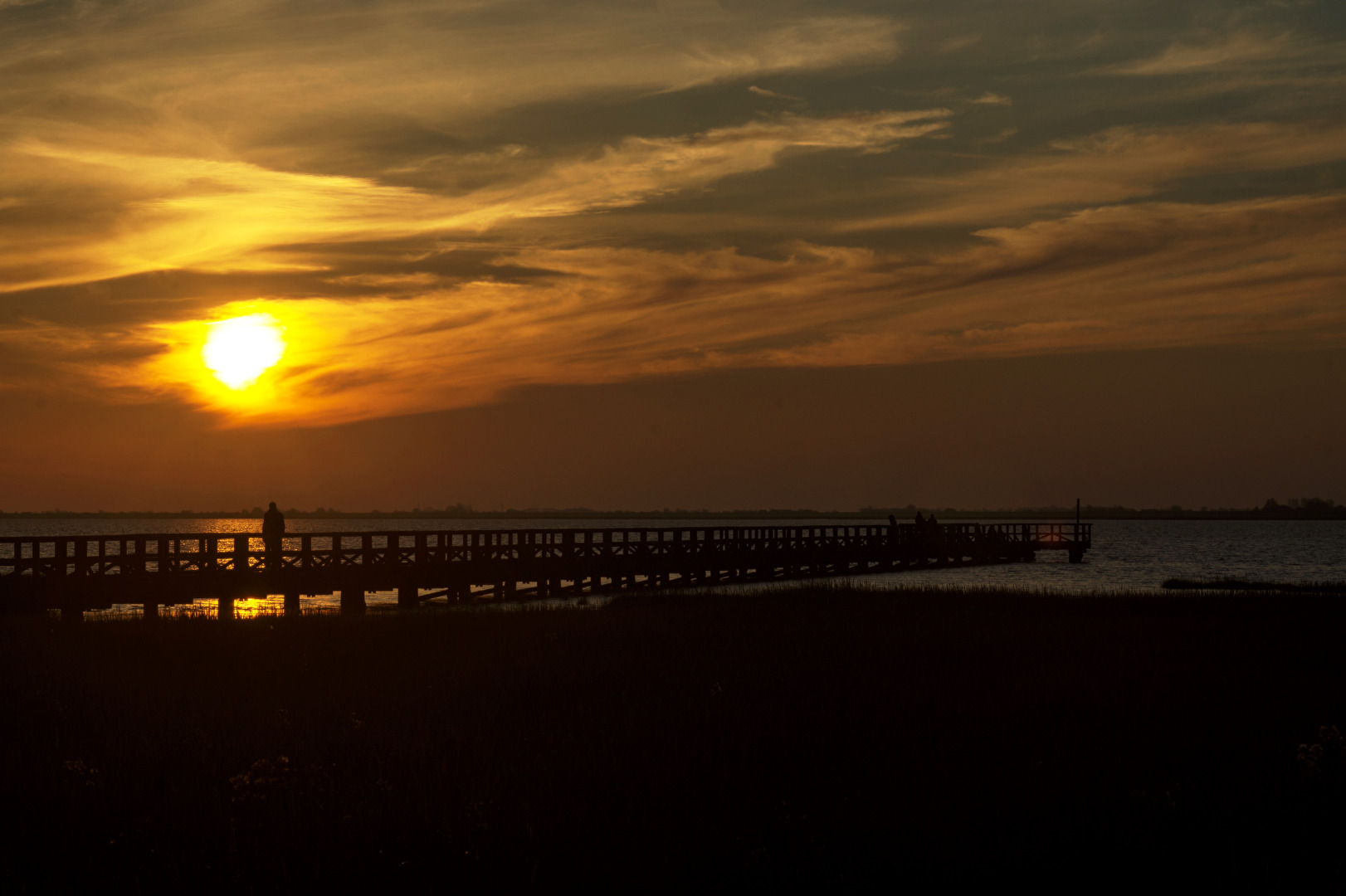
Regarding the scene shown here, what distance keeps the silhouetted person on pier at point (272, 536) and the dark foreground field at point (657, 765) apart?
480 inches

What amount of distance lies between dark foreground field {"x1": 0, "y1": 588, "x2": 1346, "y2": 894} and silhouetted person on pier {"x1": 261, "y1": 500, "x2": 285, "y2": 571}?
1219cm

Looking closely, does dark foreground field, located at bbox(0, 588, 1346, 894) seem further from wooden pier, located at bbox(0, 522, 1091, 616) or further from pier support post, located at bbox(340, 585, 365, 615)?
pier support post, located at bbox(340, 585, 365, 615)

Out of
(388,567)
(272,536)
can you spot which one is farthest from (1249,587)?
(272,536)

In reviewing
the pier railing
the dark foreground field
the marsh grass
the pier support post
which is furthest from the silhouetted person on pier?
the marsh grass

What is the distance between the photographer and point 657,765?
1015 centimetres

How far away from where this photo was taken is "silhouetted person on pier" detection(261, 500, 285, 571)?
103ft

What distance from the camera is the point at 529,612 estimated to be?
25562mm

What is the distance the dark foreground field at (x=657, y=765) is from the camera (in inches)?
301

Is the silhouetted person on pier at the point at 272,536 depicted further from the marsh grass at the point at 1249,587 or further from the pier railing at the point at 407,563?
the marsh grass at the point at 1249,587

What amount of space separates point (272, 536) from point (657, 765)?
24660 millimetres

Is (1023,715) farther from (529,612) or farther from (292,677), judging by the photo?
(529,612)

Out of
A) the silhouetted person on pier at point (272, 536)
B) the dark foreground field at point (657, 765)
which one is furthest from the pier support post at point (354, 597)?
the dark foreground field at point (657, 765)

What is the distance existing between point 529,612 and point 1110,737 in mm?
16203

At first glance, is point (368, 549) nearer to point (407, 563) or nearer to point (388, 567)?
point (388, 567)
